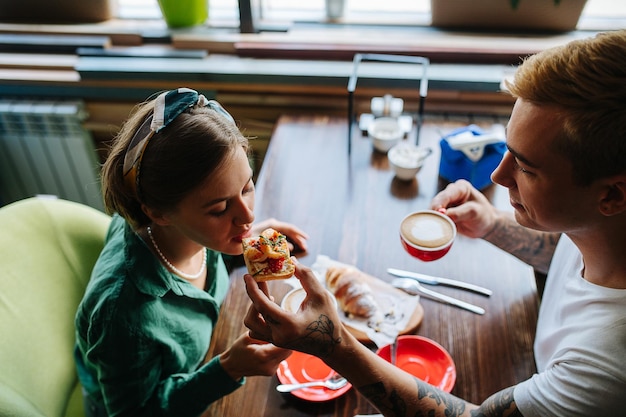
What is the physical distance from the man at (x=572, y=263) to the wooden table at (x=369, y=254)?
110mm

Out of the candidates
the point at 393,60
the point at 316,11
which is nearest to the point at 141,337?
the point at 393,60

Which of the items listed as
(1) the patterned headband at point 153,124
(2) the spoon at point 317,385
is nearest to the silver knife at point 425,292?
(2) the spoon at point 317,385

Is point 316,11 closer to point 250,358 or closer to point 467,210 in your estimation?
point 467,210

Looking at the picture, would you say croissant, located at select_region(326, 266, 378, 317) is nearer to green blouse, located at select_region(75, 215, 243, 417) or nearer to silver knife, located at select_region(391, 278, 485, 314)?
silver knife, located at select_region(391, 278, 485, 314)

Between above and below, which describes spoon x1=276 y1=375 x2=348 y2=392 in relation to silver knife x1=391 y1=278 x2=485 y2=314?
below

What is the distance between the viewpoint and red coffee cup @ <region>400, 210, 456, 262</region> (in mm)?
1371

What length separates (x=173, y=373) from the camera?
1.34 meters

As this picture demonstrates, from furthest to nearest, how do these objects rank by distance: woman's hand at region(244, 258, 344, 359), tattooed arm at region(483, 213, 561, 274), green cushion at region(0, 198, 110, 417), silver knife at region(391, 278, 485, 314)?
tattooed arm at region(483, 213, 561, 274) < silver knife at region(391, 278, 485, 314) < green cushion at region(0, 198, 110, 417) < woman's hand at region(244, 258, 344, 359)

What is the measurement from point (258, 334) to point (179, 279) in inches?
11.7

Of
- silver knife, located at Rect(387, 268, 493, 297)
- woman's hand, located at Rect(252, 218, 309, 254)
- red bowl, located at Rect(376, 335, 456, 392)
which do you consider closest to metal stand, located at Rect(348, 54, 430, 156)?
woman's hand, located at Rect(252, 218, 309, 254)

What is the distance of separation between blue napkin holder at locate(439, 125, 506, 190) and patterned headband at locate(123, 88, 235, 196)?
38.2 inches

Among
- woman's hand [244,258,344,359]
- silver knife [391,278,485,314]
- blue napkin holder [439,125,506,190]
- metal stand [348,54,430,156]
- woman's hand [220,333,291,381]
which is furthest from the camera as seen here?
metal stand [348,54,430,156]

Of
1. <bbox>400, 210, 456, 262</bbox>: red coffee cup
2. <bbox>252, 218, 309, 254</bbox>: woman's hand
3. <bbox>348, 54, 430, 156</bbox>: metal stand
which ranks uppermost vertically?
<bbox>348, 54, 430, 156</bbox>: metal stand

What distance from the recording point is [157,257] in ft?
4.46
